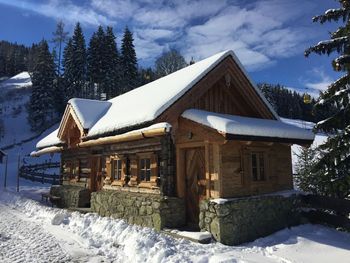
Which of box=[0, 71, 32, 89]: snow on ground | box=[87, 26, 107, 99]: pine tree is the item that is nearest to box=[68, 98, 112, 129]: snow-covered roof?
box=[87, 26, 107, 99]: pine tree

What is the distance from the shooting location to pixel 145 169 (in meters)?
13.4

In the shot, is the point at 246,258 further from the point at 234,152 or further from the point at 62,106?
the point at 62,106

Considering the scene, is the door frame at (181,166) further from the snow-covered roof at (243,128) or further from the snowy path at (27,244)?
the snowy path at (27,244)

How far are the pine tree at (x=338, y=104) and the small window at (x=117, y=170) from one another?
778cm

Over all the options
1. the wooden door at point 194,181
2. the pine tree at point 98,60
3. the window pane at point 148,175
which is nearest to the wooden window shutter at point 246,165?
the wooden door at point 194,181

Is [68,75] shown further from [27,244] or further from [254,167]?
[27,244]

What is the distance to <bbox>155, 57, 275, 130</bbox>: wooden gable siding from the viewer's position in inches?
476

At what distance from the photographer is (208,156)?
11.2 meters

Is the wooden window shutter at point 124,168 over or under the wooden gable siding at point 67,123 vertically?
under

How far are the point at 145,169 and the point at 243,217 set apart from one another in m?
4.36

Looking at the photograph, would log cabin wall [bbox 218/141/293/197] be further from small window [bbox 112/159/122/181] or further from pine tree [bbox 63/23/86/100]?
pine tree [bbox 63/23/86/100]

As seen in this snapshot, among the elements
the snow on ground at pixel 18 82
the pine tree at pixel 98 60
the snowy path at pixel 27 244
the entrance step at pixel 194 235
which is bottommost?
the snowy path at pixel 27 244

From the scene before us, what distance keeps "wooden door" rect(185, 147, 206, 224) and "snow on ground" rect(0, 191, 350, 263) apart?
2.06 metres

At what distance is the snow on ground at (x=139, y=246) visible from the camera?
8.54 m
